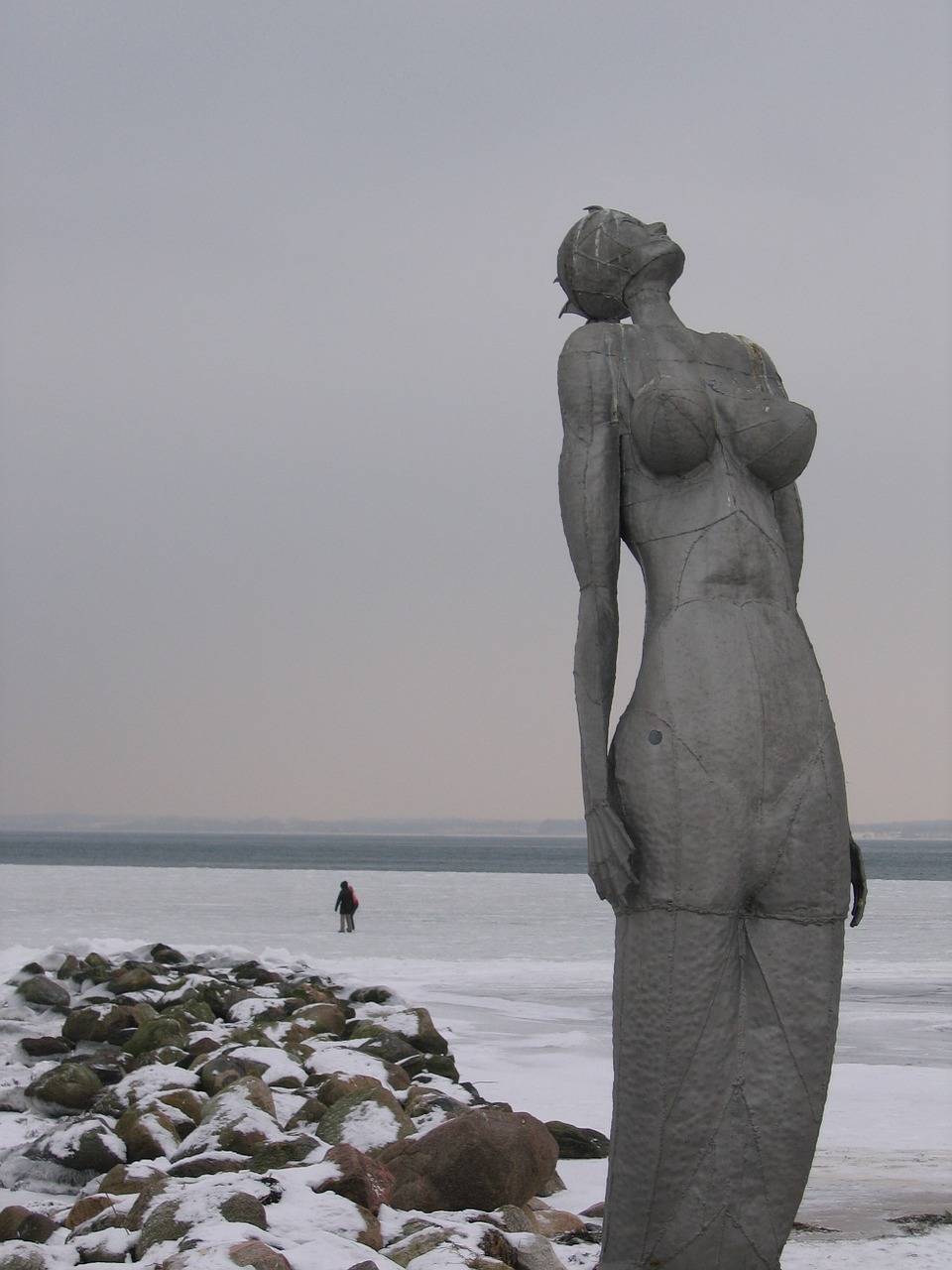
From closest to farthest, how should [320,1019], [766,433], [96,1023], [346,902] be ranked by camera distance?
1. [766,433]
2. [96,1023]
3. [320,1019]
4. [346,902]

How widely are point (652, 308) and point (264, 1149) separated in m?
4.37

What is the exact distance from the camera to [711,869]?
374cm

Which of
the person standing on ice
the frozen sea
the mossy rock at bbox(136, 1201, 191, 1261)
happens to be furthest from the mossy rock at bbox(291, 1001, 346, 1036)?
the person standing on ice

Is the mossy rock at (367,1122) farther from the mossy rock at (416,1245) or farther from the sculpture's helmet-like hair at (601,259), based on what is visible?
the sculpture's helmet-like hair at (601,259)

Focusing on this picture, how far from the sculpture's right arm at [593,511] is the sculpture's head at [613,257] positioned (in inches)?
7.4

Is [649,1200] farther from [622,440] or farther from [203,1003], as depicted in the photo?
[203,1003]

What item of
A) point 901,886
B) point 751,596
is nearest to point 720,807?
point 751,596

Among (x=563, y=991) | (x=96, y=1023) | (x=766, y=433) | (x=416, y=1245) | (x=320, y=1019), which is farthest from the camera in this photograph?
(x=563, y=991)

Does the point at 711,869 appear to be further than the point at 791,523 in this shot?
No

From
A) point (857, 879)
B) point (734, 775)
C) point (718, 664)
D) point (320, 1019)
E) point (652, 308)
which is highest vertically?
point (652, 308)

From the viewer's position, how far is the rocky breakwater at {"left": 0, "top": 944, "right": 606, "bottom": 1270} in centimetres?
543

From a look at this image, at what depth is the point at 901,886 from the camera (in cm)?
5153

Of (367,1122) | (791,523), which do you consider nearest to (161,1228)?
(367,1122)

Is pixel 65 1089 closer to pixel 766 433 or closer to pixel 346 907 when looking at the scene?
pixel 766 433
